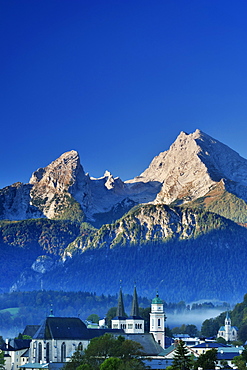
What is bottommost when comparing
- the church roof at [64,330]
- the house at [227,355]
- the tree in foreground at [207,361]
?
the tree in foreground at [207,361]

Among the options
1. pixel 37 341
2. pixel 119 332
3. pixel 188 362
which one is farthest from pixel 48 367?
pixel 188 362

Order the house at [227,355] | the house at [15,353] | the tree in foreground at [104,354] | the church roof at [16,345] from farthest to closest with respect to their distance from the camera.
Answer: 1. the church roof at [16,345]
2. the house at [15,353]
3. the house at [227,355]
4. the tree in foreground at [104,354]

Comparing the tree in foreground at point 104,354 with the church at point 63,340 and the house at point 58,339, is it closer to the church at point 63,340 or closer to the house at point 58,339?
the church at point 63,340

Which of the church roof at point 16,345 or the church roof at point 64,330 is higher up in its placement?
the church roof at point 64,330

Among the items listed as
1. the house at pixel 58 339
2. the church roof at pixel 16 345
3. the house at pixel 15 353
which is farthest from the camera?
the church roof at pixel 16 345

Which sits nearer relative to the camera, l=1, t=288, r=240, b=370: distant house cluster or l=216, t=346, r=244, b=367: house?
l=216, t=346, r=244, b=367: house

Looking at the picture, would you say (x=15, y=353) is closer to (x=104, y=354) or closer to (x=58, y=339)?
(x=58, y=339)

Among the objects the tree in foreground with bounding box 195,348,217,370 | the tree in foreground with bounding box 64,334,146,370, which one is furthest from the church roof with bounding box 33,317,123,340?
the tree in foreground with bounding box 195,348,217,370

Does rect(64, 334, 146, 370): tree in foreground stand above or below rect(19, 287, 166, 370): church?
below

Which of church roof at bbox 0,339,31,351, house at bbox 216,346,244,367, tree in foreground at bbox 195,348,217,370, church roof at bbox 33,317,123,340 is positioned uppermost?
church roof at bbox 33,317,123,340

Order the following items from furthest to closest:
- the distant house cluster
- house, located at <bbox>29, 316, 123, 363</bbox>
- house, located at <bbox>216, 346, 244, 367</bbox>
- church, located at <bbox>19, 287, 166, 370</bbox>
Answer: house, located at <bbox>29, 316, 123, 363</bbox> → church, located at <bbox>19, 287, 166, 370</bbox> → the distant house cluster → house, located at <bbox>216, 346, 244, 367</bbox>

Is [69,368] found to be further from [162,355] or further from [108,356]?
[162,355]

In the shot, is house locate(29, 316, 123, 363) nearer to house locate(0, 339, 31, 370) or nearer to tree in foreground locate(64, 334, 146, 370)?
house locate(0, 339, 31, 370)

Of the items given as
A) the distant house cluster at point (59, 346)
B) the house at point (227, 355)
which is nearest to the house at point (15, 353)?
the distant house cluster at point (59, 346)
